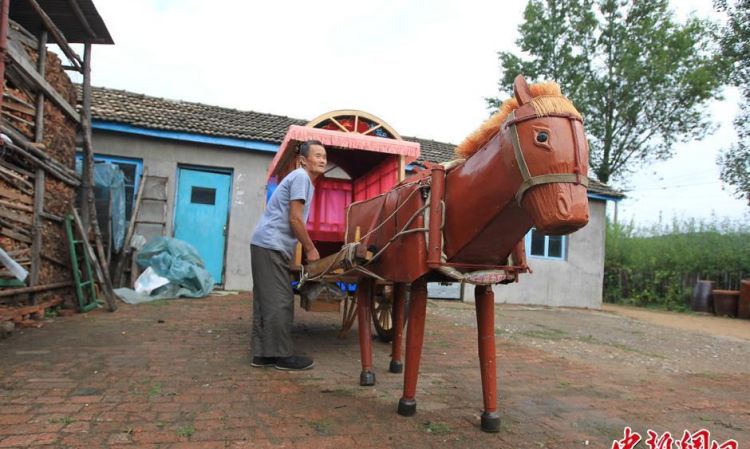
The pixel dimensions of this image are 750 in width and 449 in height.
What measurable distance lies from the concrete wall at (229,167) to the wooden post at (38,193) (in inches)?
146

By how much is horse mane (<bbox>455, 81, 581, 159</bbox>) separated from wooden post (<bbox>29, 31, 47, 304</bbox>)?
560 cm

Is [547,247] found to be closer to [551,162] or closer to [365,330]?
[365,330]

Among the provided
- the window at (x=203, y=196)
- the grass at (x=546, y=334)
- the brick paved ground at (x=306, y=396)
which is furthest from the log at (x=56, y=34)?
the grass at (x=546, y=334)

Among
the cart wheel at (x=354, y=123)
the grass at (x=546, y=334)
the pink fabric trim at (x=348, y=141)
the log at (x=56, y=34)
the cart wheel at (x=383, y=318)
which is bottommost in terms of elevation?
the grass at (x=546, y=334)

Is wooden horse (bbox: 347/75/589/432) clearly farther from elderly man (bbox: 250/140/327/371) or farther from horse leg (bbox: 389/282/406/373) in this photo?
elderly man (bbox: 250/140/327/371)

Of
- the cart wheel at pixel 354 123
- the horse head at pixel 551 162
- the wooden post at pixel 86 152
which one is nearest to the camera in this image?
the horse head at pixel 551 162

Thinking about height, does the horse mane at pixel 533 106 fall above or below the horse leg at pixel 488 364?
above

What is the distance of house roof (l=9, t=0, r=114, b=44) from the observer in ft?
19.5

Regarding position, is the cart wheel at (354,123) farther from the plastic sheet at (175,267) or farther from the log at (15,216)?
the plastic sheet at (175,267)

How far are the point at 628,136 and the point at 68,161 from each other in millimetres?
23627

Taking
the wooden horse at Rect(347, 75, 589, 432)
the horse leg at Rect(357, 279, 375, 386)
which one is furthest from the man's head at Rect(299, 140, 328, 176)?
the horse leg at Rect(357, 279, 375, 386)

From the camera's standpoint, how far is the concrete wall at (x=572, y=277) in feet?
39.9

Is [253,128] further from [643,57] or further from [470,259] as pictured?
[643,57]

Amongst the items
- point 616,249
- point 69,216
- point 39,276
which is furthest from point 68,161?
point 616,249
